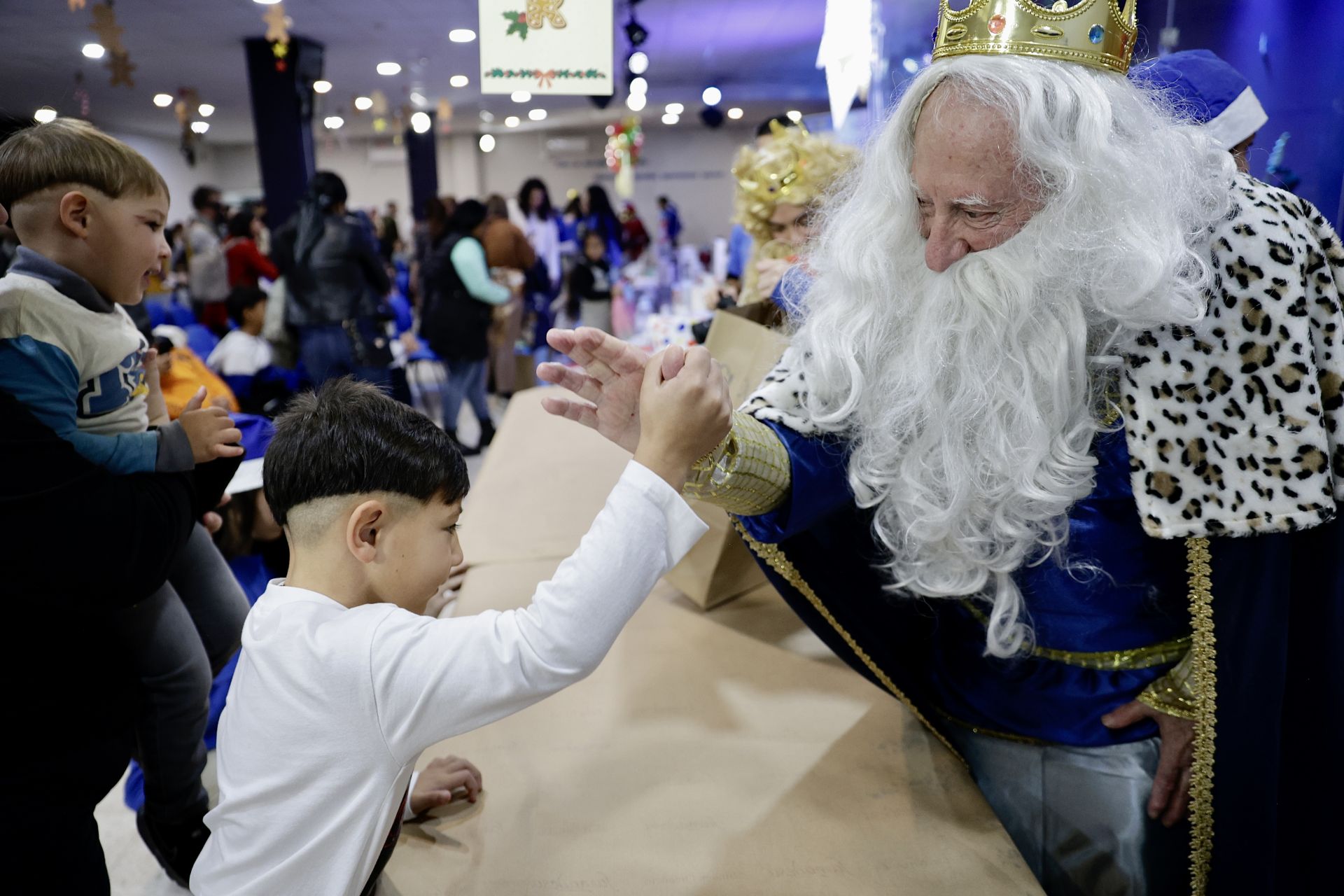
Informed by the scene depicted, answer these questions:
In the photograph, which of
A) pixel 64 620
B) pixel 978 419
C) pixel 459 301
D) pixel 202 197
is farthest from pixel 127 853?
pixel 459 301

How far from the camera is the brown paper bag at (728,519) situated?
1.83m

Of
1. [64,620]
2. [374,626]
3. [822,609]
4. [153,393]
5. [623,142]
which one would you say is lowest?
[822,609]

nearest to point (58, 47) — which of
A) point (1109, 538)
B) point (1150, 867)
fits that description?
point (1109, 538)

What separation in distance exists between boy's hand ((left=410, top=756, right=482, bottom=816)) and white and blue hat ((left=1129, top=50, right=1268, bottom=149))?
170 centimetres

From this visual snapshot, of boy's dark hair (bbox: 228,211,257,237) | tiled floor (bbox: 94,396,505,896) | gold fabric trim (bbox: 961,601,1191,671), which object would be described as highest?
boy's dark hair (bbox: 228,211,257,237)

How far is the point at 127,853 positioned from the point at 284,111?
177 cm

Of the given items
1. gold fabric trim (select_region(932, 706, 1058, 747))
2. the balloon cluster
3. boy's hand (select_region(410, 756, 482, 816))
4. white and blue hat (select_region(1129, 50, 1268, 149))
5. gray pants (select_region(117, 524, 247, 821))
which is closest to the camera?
boy's hand (select_region(410, 756, 482, 816))

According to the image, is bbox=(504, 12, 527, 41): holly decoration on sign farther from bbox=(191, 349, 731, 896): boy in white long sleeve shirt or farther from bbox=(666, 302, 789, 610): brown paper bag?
bbox=(191, 349, 731, 896): boy in white long sleeve shirt

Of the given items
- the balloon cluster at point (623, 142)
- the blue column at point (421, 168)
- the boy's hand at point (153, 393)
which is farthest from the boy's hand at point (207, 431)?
the balloon cluster at point (623, 142)

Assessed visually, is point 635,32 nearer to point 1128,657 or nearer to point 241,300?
point 1128,657

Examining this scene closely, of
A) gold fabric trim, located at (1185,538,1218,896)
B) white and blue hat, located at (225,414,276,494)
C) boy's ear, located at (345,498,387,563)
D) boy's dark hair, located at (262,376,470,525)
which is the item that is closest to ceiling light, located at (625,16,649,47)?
white and blue hat, located at (225,414,276,494)

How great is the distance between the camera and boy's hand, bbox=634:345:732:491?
899mm

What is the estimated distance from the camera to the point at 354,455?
941 mm

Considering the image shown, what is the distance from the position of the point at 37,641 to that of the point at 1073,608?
4.64 ft
